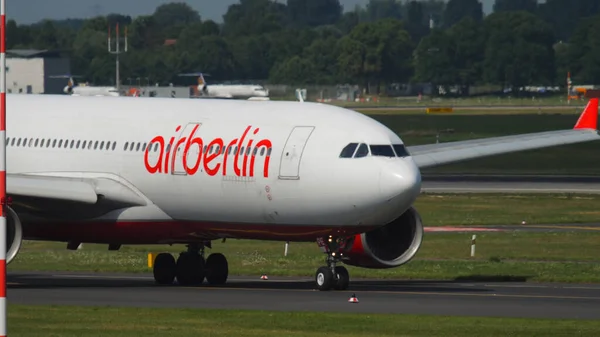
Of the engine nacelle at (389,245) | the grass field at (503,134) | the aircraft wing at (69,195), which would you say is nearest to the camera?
the aircraft wing at (69,195)

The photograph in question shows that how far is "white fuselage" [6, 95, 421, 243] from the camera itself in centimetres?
3394

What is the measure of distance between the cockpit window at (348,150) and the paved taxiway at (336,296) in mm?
3074

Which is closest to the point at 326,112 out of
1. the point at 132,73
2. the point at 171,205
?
the point at 171,205

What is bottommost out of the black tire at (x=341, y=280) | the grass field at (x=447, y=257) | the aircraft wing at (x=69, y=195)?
the grass field at (x=447, y=257)

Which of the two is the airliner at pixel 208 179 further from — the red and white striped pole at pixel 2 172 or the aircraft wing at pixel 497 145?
the red and white striped pole at pixel 2 172

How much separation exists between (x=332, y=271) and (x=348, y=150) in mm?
2911

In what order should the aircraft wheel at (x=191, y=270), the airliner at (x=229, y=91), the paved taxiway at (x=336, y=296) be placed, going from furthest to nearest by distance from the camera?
the airliner at (x=229, y=91)
the aircraft wheel at (x=191, y=270)
the paved taxiway at (x=336, y=296)

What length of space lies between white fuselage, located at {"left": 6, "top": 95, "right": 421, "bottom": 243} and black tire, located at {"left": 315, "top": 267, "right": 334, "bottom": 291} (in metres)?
0.80

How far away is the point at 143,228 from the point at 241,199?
9.78 ft

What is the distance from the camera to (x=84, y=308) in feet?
101

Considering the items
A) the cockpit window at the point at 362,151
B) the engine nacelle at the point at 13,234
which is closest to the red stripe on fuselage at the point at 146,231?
the engine nacelle at the point at 13,234

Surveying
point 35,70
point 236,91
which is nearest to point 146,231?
point 35,70

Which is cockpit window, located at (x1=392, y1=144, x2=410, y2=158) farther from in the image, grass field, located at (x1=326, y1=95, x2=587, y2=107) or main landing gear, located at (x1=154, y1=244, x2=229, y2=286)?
grass field, located at (x1=326, y1=95, x2=587, y2=107)

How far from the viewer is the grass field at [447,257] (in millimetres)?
41281
